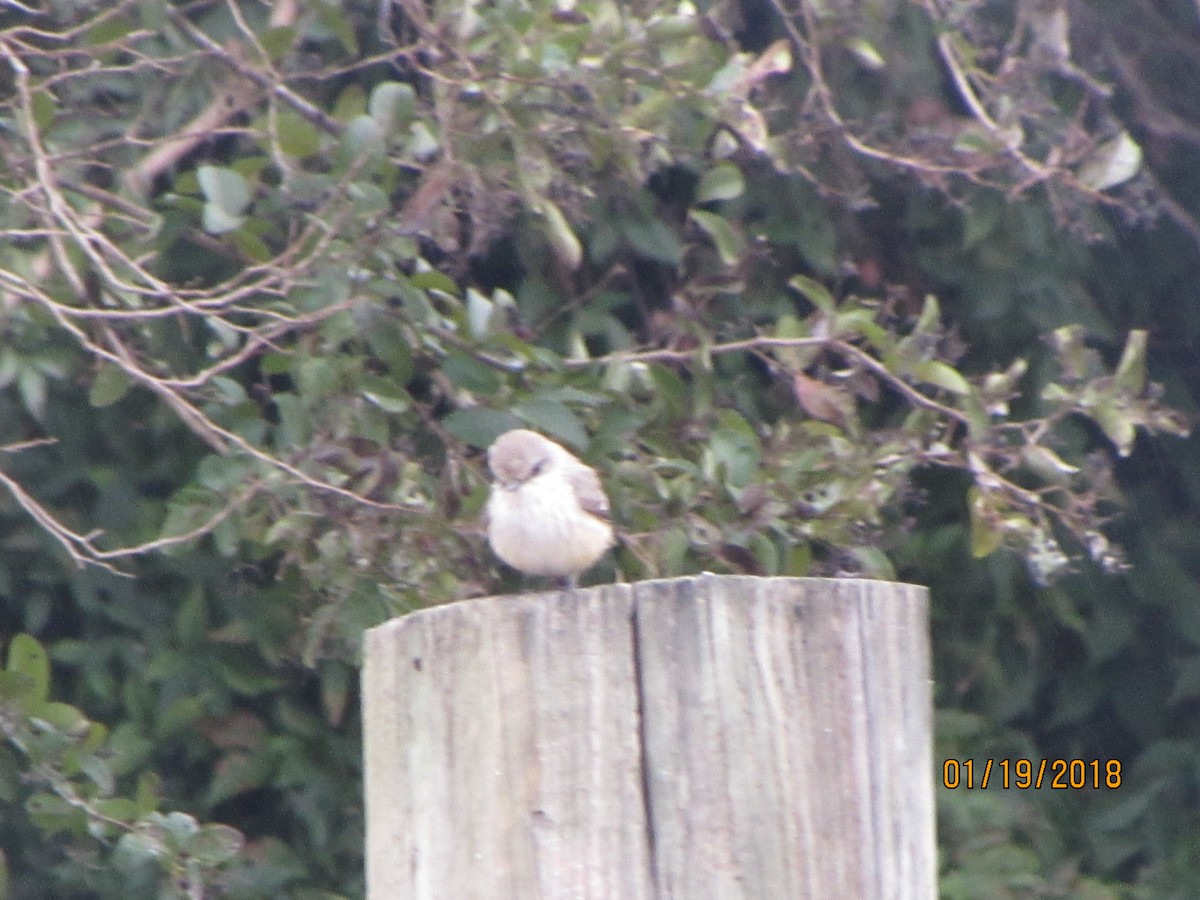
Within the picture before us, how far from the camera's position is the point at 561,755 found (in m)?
2.10

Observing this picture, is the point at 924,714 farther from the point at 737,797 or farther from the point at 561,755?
the point at 561,755

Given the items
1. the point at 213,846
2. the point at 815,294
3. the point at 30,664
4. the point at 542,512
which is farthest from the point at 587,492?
the point at 30,664

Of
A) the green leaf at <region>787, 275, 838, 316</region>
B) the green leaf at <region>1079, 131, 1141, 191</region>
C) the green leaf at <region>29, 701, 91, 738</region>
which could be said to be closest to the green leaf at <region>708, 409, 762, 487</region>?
the green leaf at <region>787, 275, 838, 316</region>

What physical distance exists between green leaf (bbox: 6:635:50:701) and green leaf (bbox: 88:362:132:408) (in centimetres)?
58

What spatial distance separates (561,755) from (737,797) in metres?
0.22

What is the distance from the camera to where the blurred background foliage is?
13.0 ft

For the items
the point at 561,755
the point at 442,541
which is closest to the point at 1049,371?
the point at 442,541

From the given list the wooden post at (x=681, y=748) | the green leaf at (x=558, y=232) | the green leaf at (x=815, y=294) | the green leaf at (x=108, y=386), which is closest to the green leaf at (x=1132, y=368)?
the green leaf at (x=815, y=294)

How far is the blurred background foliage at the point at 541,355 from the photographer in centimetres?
395

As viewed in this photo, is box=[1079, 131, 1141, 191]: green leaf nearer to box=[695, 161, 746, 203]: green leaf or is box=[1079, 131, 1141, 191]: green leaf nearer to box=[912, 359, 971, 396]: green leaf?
box=[912, 359, 971, 396]: green leaf

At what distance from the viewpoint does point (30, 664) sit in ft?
13.0

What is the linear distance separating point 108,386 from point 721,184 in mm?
1590

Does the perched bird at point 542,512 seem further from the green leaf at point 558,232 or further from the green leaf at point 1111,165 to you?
the green leaf at point 1111,165

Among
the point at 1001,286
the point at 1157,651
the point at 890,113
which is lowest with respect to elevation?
the point at 1157,651
